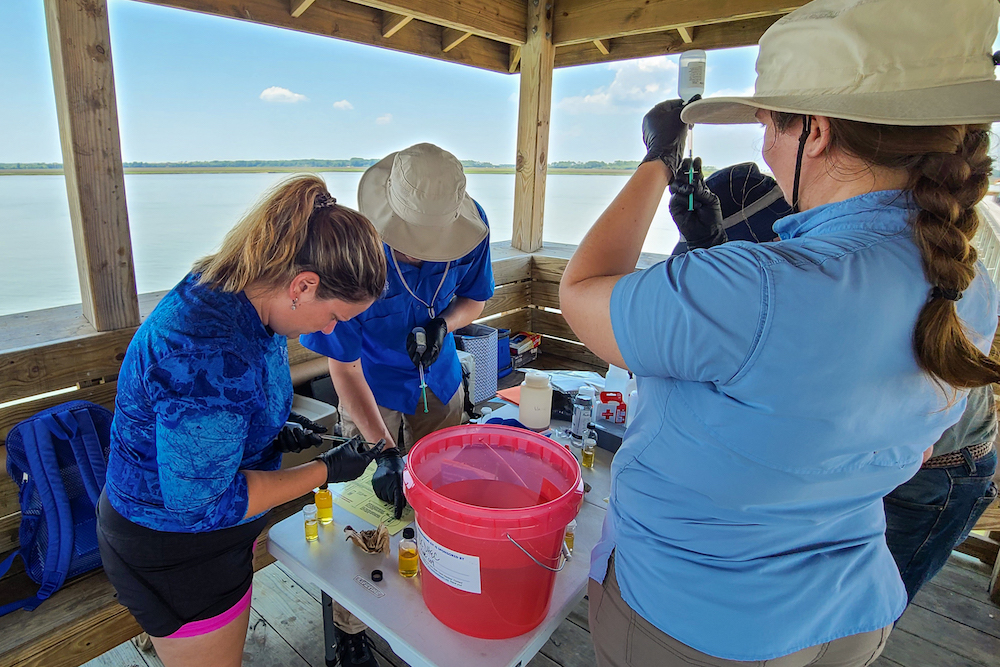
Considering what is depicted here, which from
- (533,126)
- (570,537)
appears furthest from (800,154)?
(533,126)

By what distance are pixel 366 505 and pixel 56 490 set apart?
1137 millimetres

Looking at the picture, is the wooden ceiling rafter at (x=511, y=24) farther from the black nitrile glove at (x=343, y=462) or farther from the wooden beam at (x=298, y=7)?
the black nitrile glove at (x=343, y=462)

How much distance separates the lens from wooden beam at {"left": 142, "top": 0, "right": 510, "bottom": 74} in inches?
105

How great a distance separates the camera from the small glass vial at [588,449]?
1.81m

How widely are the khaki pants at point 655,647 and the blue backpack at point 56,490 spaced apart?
1.84 meters

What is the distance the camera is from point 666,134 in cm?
108

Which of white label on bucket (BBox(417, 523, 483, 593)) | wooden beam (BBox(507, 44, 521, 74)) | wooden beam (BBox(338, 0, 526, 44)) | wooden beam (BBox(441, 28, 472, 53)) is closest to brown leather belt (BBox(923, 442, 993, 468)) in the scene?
white label on bucket (BBox(417, 523, 483, 593))

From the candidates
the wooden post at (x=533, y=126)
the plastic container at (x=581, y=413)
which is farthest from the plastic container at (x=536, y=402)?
the wooden post at (x=533, y=126)

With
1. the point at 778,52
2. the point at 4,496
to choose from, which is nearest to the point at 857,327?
the point at 778,52

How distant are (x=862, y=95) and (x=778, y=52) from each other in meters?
0.14

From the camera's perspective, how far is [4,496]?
6.46 feet

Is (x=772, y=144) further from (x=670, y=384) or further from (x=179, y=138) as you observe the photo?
(x=179, y=138)

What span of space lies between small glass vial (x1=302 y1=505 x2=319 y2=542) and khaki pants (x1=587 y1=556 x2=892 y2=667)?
76cm

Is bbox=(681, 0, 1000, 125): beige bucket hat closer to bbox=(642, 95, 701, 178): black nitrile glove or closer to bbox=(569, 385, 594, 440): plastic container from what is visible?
bbox=(642, 95, 701, 178): black nitrile glove
